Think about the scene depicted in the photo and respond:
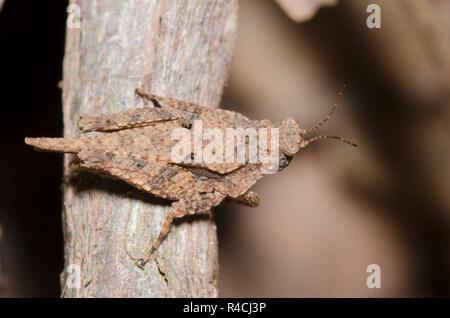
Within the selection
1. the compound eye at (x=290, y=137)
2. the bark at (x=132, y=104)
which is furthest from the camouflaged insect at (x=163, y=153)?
the bark at (x=132, y=104)

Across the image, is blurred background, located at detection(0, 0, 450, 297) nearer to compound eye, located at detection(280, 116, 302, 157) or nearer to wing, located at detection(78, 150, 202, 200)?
compound eye, located at detection(280, 116, 302, 157)

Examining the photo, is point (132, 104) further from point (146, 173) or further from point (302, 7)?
point (302, 7)

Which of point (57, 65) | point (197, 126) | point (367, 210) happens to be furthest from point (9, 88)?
point (367, 210)

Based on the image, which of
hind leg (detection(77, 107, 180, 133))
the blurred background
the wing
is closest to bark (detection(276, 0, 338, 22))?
the blurred background

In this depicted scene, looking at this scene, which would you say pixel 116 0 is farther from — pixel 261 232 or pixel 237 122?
pixel 261 232

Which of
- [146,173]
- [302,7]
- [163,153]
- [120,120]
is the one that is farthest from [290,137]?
[302,7]

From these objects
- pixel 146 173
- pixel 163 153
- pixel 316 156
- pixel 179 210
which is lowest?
pixel 179 210
